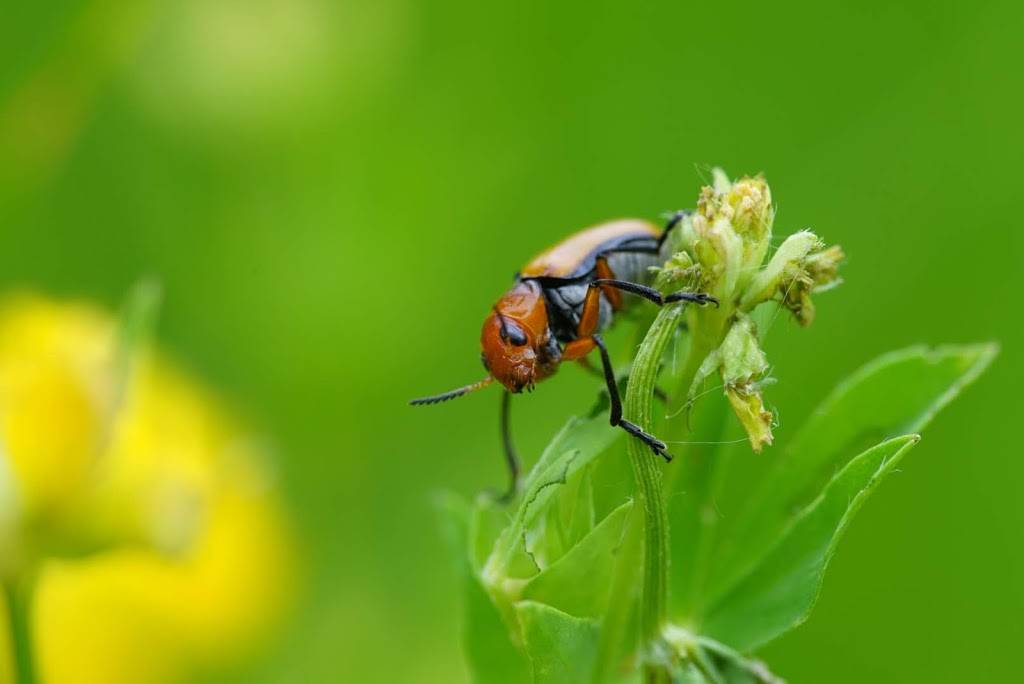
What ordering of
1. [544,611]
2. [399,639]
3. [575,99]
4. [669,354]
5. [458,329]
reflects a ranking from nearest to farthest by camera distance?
[544,611], [669,354], [399,639], [458,329], [575,99]

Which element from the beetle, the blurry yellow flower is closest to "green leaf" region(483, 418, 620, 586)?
the beetle

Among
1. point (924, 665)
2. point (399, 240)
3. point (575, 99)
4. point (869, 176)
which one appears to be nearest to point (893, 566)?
point (924, 665)

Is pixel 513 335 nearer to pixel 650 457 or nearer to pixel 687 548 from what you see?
pixel 687 548

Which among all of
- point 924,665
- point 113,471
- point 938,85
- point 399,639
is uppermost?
point 938,85

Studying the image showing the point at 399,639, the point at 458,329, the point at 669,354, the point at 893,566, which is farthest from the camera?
the point at 458,329

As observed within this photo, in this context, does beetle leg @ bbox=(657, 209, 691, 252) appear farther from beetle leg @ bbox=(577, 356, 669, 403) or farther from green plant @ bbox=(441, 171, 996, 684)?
green plant @ bbox=(441, 171, 996, 684)

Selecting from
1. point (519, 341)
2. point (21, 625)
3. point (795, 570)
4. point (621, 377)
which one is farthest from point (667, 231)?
point (21, 625)

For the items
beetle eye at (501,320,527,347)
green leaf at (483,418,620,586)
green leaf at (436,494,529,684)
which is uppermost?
beetle eye at (501,320,527,347)

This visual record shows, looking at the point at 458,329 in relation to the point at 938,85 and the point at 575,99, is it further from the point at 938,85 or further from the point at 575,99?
the point at 938,85
